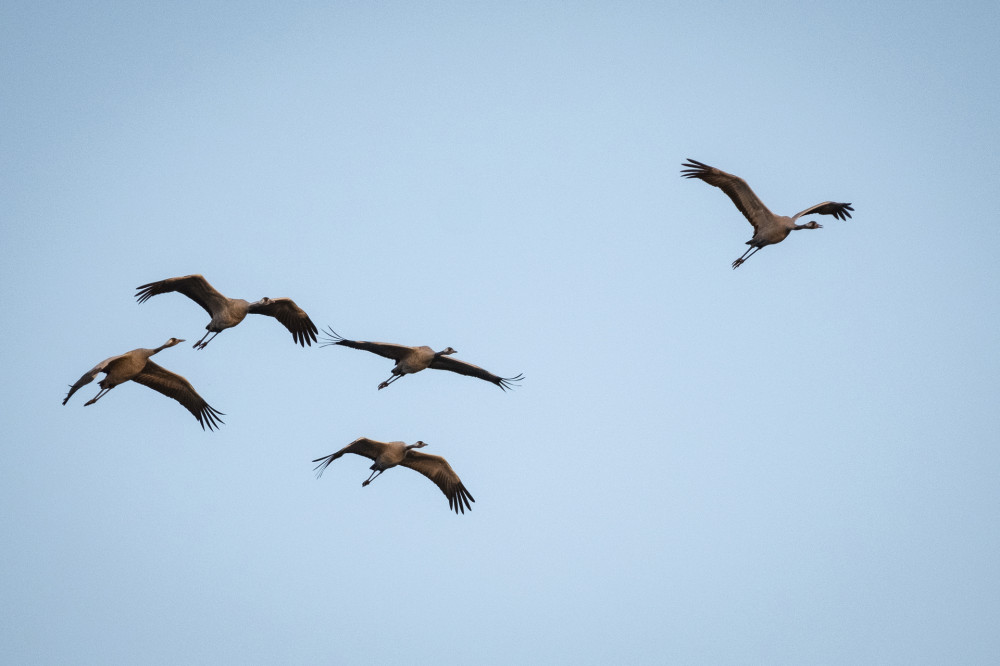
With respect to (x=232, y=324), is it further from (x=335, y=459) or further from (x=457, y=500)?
(x=457, y=500)

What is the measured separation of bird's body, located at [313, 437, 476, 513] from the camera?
82.1 feet

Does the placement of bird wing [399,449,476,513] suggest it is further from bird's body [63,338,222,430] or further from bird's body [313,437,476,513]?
bird's body [63,338,222,430]

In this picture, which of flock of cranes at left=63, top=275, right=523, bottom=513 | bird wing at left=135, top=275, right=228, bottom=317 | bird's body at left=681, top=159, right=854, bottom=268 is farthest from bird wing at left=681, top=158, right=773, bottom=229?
bird wing at left=135, top=275, right=228, bottom=317

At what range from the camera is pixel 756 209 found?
25.2m

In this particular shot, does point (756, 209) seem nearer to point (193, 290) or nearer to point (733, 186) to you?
point (733, 186)

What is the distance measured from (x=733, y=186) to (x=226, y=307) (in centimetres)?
1130

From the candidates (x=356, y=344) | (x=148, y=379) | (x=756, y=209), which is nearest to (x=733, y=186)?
(x=756, y=209)

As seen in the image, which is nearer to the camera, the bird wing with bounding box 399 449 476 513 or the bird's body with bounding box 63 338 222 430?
the bird's body with bounding box 63 338 222 430

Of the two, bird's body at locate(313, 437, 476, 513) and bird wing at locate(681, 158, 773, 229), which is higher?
bird wing at locate(681, 158, 773, 229)

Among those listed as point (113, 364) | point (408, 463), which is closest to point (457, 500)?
point (408, 463)

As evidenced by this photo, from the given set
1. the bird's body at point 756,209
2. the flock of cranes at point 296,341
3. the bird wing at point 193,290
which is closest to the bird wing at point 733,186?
the bird's body at point 756,209

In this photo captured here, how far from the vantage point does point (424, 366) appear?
25156mm

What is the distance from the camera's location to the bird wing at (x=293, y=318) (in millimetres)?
24672

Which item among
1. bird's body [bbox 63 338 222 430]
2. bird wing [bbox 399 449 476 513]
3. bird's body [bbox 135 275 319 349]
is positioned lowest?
bird wing [bbox 399 449 476 513]
